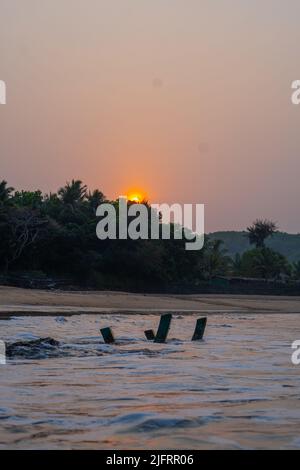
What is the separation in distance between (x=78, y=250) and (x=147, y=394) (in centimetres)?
3696

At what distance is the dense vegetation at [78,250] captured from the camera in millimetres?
44250

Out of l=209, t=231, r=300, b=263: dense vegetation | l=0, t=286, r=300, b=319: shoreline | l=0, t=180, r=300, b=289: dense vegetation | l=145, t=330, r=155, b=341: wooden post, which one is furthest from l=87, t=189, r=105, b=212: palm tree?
l=209, t=231, r=300, b=263: dense vegetation

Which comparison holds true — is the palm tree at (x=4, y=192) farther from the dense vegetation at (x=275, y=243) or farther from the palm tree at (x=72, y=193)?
the dense vegetation at (x=275, y=243)

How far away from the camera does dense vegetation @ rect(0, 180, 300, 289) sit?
145 ft

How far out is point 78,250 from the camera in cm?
4612

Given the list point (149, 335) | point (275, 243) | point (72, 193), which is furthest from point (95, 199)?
point (275, 243)

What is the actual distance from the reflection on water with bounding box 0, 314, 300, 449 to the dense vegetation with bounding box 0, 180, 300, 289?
2733 centimetres

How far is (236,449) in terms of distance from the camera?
21.4 feet

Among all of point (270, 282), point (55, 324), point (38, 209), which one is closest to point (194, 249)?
point (270, 282)

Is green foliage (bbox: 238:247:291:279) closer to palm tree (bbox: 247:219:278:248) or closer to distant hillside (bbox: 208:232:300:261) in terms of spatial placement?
palm tree (bbox: 247:219:278:248)

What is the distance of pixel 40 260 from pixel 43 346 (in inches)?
1267

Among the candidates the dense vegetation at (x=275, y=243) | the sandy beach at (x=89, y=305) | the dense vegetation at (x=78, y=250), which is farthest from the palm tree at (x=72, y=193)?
the dense vegetation at (x=275, y=243)
